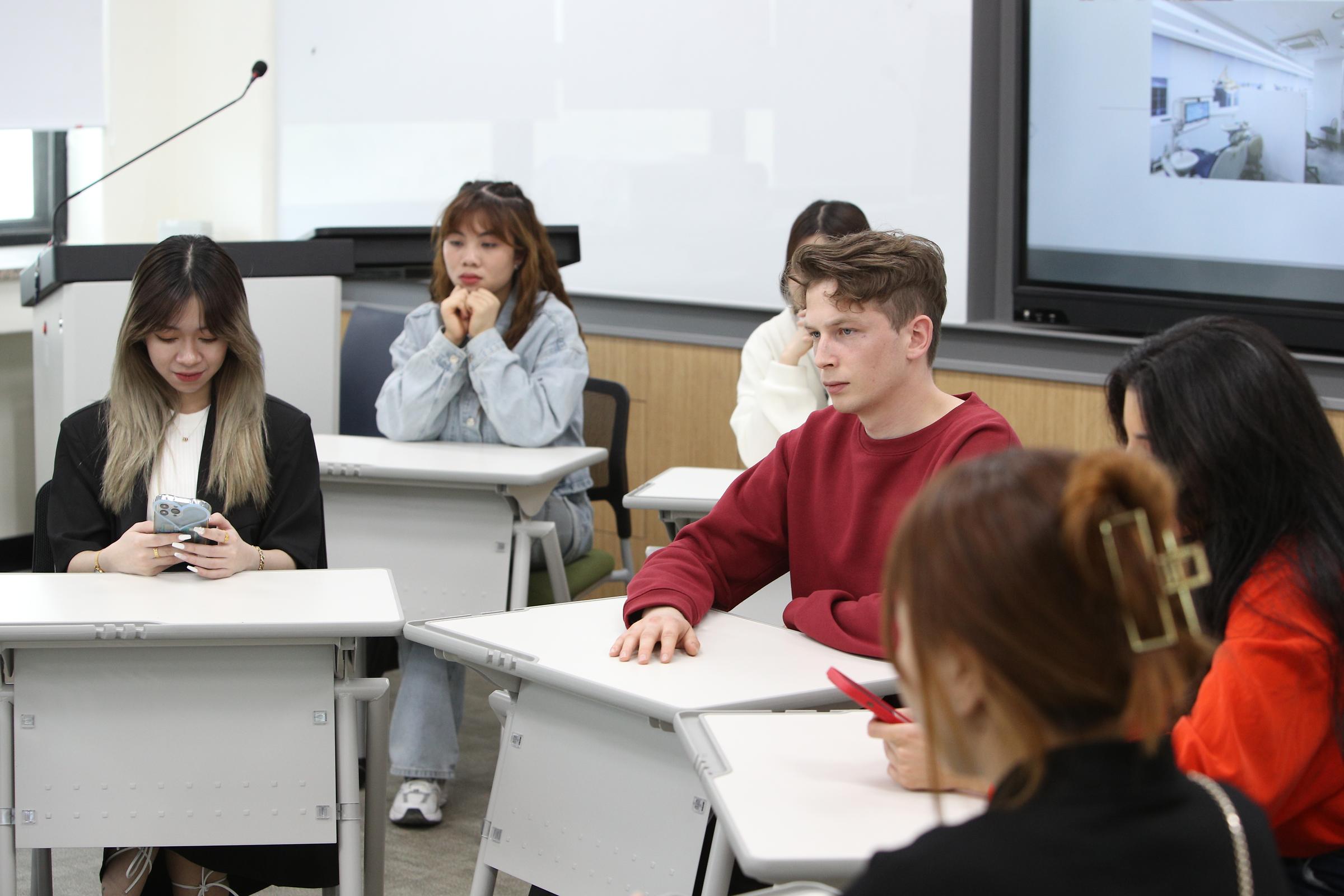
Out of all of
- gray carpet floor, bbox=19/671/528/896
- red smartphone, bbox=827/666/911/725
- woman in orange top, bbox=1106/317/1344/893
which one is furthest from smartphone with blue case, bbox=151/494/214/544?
woman in orange top, bbox=1106/317/1344/893

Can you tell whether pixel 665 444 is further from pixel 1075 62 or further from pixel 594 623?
pixel 594 623

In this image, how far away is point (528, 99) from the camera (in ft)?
14.6

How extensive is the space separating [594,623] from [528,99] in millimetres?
2882

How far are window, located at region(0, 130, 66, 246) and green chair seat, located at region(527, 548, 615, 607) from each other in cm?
311

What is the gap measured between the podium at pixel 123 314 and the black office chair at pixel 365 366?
0.07 m

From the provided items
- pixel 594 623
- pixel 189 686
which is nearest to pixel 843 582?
pixel 594 623

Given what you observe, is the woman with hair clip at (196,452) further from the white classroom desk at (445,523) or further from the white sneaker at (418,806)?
the white sneaker at (418,806)

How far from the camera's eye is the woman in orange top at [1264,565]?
126 cm

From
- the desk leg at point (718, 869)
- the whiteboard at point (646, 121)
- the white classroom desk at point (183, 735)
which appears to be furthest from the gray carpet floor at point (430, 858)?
the whiteboard at point (646, 121)

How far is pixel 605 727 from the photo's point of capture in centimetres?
178

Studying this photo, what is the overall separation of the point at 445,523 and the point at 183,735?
3.28ft

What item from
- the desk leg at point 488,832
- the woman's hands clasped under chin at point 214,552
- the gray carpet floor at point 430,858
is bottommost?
the gray carpet floor at point 430,858

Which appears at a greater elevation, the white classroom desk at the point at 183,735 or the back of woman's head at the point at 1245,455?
the back of woman's head at the point at 1245,455

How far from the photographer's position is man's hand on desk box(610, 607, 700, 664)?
5.79 ft
